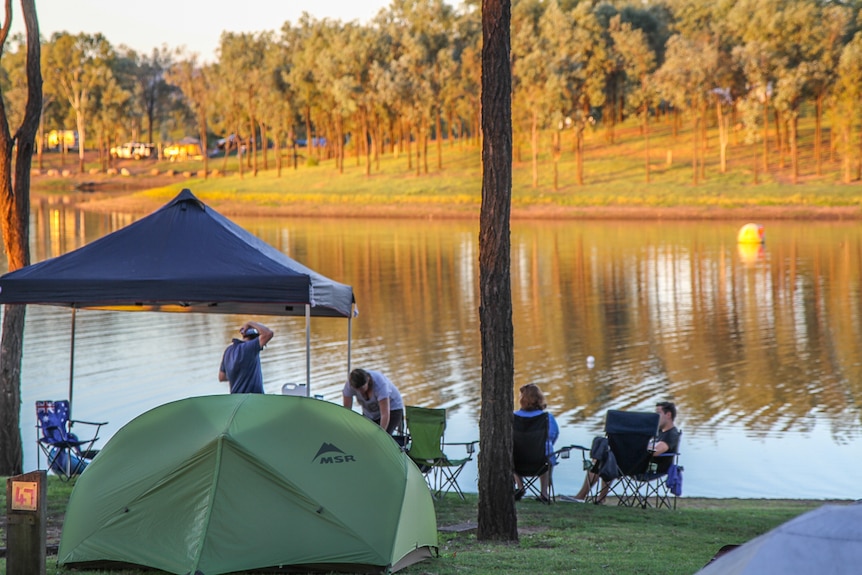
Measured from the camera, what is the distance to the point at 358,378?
1019 cm

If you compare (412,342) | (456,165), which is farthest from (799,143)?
(412,342)

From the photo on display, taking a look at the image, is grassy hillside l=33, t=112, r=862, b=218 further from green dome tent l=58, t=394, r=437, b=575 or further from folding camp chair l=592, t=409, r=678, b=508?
green dome tent l=58, t=394, r=437, b=575

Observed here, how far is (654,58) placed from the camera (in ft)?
259

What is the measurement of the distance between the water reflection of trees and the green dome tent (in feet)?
29.6

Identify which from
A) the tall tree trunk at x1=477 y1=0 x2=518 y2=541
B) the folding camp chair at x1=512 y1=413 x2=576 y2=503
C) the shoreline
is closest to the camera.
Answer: the tall tree trunk at x1=477 y1=0 x2=518 y2=541

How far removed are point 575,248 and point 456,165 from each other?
122 feet

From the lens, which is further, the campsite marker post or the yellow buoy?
the yellow buoy

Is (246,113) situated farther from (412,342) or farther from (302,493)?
(302,493)

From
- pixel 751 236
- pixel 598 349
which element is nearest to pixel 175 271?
pixel 598 349

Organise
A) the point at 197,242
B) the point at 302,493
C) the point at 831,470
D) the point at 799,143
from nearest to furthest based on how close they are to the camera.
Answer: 1. the point at 302,493
2. the point at 197,242
3. the point at 831,470
4. the point at 799,143

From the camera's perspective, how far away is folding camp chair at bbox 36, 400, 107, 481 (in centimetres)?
1089

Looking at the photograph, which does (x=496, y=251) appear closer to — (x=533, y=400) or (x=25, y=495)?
(x=533, y=400)

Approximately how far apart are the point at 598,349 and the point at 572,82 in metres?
51.8

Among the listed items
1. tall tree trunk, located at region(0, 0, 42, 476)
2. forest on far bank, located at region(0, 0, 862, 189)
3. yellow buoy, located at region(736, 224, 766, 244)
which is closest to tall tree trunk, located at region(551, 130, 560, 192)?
forest on far bank, located at region(0, 0, 862, 189)
